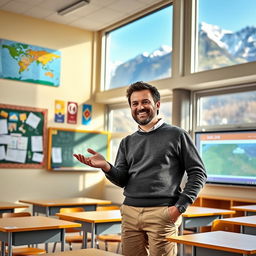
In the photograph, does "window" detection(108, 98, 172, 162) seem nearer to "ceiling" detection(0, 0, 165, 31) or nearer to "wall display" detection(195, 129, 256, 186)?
"ceiling" detection(0, 0, 165, 31)

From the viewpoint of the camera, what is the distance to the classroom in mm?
5773

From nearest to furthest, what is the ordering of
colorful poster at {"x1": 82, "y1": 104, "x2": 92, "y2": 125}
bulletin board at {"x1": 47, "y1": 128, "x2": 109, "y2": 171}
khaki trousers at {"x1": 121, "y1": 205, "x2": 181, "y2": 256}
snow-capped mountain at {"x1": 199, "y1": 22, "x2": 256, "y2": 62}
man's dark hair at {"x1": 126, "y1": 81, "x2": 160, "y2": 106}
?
khaki trousers at {"x1": 121, "y1": 205, "x2": 181, "y2": 256} < man's dark hair at {"x1": 126, "y1": 81, "x2": 160, "y2": 106} < snow-capped mountain at {"x1": 199, "y1": 22, "x2": 256, "y2": 62} < bulletin board at {"x1": 47, "y1": 128, "x2": 109, "y2": 171} < colorful poster at {"x1": 82, "y1": 104, "x2": 92, "y2": 125}

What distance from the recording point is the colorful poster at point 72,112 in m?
7.61

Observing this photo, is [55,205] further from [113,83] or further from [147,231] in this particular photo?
[147,231]

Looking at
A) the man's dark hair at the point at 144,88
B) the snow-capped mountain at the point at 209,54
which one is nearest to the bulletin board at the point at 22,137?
the snow-capped mountain at the point at 209,54

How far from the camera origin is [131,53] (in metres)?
7.59

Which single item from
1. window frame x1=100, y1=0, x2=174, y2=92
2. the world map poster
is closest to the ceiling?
window frame x1=100, y1=0, x2=174, y2=92

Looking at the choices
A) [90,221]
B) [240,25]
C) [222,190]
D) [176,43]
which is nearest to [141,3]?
[176,43]

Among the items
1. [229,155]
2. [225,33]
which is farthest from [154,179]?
[225,33]

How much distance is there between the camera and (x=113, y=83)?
26.0 feet

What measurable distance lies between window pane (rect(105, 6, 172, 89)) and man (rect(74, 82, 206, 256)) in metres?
4.35

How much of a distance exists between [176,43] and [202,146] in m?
1.54

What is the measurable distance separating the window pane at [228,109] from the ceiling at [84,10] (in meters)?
1.80

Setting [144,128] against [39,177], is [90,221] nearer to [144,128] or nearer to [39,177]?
[144,128]
